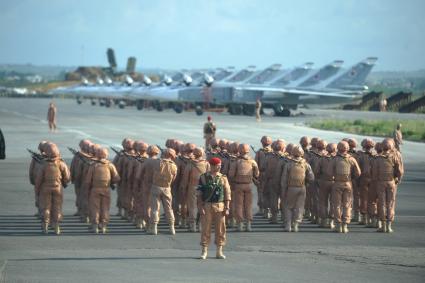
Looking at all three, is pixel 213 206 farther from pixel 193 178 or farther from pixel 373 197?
pixel 373 197

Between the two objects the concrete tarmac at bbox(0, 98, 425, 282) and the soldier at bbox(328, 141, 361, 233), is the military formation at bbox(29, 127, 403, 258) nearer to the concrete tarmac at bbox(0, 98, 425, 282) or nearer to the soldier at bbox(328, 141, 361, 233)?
the soldier at bbox(328, 141, 361, 233)

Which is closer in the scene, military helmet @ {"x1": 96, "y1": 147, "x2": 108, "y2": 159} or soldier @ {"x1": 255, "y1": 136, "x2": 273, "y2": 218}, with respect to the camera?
military helmet @ {"x1": 96, "y1": 147, "x2": 108, "y2": 159}

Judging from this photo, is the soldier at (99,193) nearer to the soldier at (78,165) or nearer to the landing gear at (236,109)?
the soldier at (78,165)

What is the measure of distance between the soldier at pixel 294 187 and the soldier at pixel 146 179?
2.51m

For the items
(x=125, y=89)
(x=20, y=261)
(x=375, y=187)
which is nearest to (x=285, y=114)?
(x=125, y=89)

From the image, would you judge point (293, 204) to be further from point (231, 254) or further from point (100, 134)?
point (100, 134)

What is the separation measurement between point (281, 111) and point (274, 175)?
55.9m

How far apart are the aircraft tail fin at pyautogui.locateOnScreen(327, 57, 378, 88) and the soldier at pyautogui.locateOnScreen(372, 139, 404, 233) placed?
6780cm

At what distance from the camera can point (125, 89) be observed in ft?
314

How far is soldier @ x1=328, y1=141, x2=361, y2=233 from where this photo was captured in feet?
67.2

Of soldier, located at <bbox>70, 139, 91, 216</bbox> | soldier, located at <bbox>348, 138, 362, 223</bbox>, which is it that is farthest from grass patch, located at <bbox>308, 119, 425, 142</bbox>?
soldier, located at <bbox>70, 139, 91, 216</bbox>

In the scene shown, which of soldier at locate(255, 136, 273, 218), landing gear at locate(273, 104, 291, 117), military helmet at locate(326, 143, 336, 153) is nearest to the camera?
military helmet at locate(326, 143, 336, 153)

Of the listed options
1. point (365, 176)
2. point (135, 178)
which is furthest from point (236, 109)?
point (135, 178)

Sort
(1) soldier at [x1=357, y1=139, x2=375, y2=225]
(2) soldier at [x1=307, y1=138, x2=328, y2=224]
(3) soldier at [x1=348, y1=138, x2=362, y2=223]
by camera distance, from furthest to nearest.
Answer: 1. (3) soldier at [x1=348, y1=138, x2=362, y2=223]
2. (2) soldier at [x1=307, y1=138, x2=328, y2=224]
3. (1) soldier at [x1=357, y1=139, x2=375, y2=225]
